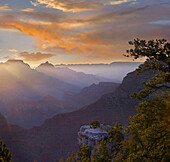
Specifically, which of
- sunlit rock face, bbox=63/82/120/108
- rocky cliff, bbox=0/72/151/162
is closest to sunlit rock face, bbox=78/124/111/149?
rocky cliff, bbox=0/72/151/162

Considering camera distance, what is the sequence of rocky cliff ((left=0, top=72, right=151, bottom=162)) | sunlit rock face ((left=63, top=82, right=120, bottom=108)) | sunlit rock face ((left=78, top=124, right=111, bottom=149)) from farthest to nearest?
1. sunlit rock face ((left=63, top=82, right=120, bottom=108))
2. rocky cliff ((left=0, top=72, right=151, bottom=162))
3. sunlit rock face ((left=78, top=124, right=111, bottom=149))

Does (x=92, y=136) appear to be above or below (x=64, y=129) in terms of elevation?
above

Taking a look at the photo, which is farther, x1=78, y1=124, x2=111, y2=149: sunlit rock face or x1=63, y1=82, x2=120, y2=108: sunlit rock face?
x1=63, y1=82, x2=120, y2=108: sunlit rock face

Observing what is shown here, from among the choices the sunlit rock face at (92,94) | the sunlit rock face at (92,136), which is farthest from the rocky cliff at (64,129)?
the sunlit rock face at (92,94)

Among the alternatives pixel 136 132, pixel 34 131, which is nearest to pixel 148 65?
pixel 136 132

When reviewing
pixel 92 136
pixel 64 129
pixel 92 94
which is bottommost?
pixel 64 129

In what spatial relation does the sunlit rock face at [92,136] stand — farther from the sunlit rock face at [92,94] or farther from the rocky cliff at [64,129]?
the sunlit rock face at [92,94]

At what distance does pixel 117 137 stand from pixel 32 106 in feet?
382

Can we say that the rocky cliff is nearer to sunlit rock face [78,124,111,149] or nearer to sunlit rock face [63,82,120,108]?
sunlit rock face [78,124,111,149]

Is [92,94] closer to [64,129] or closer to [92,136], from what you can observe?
[64,129]

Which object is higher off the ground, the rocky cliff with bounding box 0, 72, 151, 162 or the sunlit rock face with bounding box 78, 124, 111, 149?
the sunlit rock face with bounding box 78, 124, 111, 149

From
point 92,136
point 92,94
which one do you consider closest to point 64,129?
point 92,136

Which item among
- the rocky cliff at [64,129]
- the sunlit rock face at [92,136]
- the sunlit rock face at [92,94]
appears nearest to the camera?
the sunlit rock face at [92,136]

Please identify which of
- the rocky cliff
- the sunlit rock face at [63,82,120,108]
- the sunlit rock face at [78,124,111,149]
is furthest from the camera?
the sunlit rock face at [63,82,120,108]
